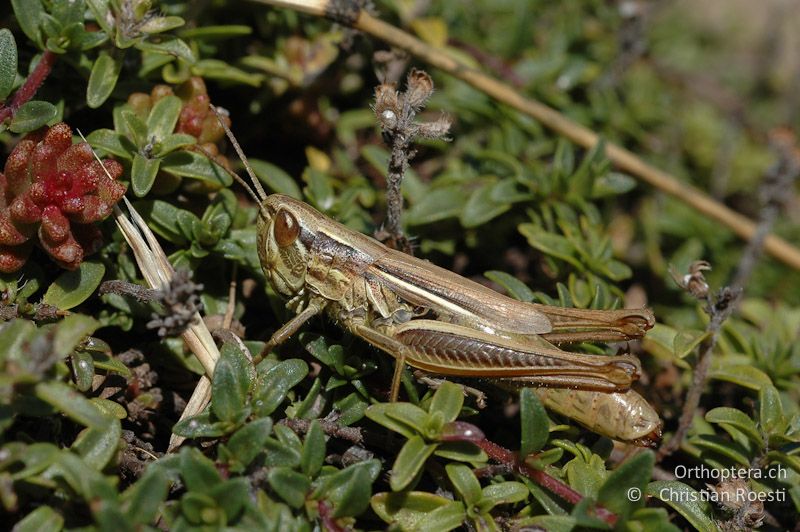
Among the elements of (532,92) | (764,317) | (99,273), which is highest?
(532,92)

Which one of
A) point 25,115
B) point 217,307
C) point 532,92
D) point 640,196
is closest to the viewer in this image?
point 25,115

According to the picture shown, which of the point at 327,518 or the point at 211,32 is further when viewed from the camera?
the point at 211,32

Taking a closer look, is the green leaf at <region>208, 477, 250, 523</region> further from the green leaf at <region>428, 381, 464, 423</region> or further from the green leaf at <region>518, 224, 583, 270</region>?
the green leaf at <region>518, 224, 583, 270</region>

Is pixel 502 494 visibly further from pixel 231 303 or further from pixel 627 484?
pixel 231 303

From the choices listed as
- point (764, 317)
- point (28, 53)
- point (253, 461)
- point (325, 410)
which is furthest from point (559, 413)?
point (28, 53)

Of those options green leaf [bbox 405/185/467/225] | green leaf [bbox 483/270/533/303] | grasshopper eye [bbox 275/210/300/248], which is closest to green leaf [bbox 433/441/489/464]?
green leaf [bbox 483/270/533/303]

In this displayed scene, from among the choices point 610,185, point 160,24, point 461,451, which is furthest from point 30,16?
point 610,185

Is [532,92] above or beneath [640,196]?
above

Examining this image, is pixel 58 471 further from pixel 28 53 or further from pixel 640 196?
pixel 640 196
